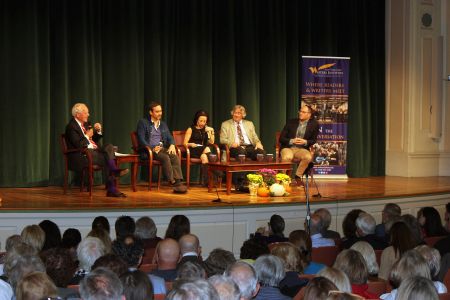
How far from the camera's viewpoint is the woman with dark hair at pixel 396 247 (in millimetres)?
5664

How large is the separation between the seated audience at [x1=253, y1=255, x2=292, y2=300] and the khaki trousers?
598 centimetres

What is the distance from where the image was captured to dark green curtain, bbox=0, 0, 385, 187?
10.2 metres

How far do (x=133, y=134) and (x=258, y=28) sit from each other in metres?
3.08

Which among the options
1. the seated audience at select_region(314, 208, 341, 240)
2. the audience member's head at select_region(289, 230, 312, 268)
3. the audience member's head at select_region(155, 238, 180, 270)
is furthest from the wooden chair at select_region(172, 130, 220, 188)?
the audience member's head at select_region(155, 238, 180, 270)

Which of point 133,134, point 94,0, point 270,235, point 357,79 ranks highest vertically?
point 94,0

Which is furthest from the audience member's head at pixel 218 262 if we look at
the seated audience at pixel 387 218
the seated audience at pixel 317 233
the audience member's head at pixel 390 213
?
the audience member's head at pixel 390 213

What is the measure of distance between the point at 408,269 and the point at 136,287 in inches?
60.1

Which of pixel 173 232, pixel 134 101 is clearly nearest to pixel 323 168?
pixel 134 101

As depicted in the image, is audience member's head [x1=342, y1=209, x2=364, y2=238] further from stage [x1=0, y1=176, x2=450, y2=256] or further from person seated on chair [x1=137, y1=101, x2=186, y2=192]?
person seated on chair [x1=137, y1=101, x2=186, y2=192]

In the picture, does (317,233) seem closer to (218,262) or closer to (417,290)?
(218,262)

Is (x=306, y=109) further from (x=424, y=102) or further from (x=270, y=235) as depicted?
(x=270, y=235)

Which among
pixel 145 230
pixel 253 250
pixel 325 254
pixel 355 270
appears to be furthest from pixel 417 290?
pixel 145 230

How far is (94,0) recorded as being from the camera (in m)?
10.7

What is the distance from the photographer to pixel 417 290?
3.61 metres
